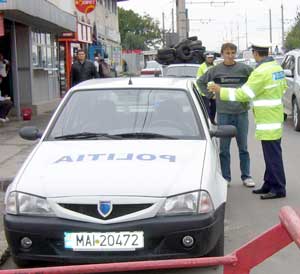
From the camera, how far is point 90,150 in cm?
534

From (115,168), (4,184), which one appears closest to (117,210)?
(115,168)

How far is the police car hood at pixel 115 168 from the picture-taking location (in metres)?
4.59

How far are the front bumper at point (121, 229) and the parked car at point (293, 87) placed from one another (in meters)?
9.98

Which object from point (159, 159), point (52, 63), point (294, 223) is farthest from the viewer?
point (52, 63)

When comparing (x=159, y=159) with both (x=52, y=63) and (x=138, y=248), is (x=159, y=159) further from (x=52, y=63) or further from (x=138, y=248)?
(x=52, y=63)

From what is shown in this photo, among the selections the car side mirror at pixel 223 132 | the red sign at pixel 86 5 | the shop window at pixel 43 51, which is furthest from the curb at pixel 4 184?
the red sign at pixel 86 5

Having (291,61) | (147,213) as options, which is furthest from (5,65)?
(147,213)

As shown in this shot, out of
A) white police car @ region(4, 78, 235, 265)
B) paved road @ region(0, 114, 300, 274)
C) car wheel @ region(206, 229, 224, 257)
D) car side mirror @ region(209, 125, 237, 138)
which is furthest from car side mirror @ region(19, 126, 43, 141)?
car wheel @ region(206, 229, 224, 257)

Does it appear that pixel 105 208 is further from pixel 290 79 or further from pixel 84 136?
pixel 290 79

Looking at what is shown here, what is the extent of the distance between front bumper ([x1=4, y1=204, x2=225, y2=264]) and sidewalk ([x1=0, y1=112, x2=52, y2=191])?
12.5 ft

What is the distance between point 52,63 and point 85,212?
18.4 meters

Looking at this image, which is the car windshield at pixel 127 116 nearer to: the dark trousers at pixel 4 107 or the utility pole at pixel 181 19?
the dark trousers at pixel 4 107

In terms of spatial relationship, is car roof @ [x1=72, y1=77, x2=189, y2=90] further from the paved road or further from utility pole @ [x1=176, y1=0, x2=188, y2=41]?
utility pole @ [x1=176, y1=0, x2=188, y2=41]

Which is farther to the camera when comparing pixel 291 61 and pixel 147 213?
pixel 291 61
